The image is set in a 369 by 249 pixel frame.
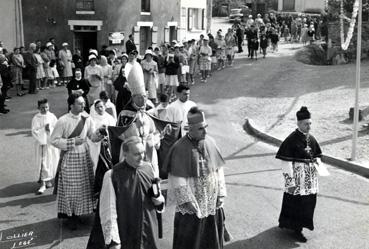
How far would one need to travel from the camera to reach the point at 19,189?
987cm

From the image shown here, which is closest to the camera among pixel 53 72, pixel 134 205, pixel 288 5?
pixel 134 205

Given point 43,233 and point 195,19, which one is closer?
point 43,233

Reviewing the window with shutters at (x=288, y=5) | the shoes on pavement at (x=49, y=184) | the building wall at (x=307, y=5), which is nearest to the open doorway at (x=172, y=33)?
the building wall at (x=307, y=5)

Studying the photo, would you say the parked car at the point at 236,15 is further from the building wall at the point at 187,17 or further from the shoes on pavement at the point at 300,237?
the shoes on pavement at the point at 300,237

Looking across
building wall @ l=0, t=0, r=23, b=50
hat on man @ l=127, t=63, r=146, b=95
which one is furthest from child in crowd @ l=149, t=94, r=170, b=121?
building wall @ l=0, t=0, r=23, b=50

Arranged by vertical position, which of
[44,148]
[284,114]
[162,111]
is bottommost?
[284,114]

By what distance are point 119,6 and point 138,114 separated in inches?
781

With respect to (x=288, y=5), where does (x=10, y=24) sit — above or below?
below

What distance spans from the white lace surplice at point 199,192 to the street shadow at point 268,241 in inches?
57.5

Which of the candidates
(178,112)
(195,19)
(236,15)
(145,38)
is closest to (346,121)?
(178,112)

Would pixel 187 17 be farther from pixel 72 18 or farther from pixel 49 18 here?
pixel 49 18

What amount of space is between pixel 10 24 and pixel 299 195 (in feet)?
64.6

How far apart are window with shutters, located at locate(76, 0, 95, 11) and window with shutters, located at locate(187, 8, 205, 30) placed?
10351 millimetres

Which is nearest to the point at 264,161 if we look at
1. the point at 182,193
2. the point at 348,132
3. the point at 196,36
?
the point at 348,132
